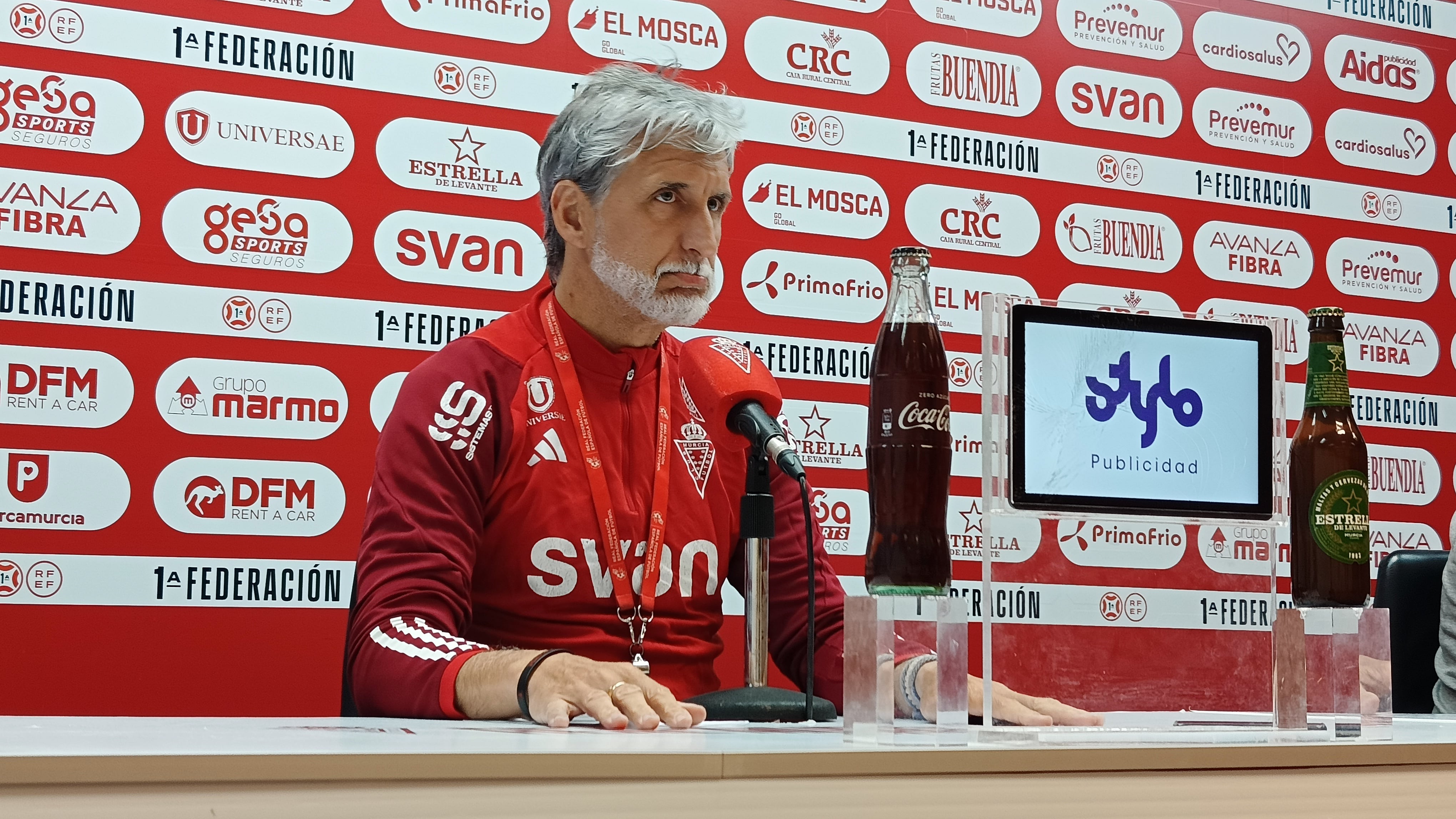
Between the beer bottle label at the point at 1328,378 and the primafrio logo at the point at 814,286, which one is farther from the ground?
the primafrio logo at the point at 814,286

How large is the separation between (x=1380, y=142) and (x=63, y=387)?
3280 mm

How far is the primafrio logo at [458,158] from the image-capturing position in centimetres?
273

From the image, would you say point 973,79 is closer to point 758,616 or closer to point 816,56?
point 816,56

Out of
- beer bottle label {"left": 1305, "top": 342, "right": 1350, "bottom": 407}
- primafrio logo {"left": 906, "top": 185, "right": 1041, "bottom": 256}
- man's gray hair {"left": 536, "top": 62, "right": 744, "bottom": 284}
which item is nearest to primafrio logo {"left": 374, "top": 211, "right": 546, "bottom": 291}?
man's gray hair {"left": 536, "top": 62, "right": 744, "bottom": 284}

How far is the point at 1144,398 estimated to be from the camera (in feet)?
3.51

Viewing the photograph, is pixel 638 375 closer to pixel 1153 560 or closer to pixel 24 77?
pixel 1153 560

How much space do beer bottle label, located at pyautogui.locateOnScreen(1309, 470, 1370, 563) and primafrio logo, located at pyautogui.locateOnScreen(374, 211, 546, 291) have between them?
1.81m

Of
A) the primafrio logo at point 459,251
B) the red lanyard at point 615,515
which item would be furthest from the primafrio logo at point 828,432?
the red lanyard at point 615,515

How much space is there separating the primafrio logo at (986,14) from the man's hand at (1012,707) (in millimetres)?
→ 2512

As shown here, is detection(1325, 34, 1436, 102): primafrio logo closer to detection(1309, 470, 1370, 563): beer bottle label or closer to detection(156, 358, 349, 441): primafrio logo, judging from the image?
detection(156, 358, 349, 441): primafrio logo

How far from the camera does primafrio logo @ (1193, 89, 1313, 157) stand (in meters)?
3.53

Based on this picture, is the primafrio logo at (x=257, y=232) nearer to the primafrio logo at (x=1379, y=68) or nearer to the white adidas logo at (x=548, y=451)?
the white adidas logo at (x=548, y=451)

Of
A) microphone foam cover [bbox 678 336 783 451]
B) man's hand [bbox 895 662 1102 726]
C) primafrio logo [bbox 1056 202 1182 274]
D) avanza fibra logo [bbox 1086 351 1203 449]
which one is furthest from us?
primafrio logo [bbox 1056 202 1182 274]

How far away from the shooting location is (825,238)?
3.10m
